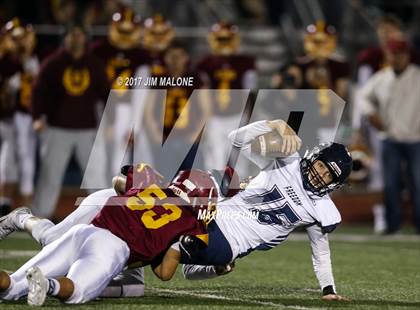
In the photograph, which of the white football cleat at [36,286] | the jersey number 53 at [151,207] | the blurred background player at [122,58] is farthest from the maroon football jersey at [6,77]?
the white football cleat at [36,286]

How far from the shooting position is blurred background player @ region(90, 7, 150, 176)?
420 inches

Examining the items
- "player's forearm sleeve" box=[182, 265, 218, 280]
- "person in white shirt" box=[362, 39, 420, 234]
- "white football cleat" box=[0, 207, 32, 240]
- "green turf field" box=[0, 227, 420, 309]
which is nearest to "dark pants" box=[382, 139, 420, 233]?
"person in white shirt" box=[362, 39, 420, 234]

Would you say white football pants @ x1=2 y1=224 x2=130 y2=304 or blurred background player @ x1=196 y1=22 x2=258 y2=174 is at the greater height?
white football pants @ x1=2 y1=224 x2=130 y2=304

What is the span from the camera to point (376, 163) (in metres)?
11.4

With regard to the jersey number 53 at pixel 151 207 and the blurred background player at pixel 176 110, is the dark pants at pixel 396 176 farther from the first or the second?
the jersey number 53 at pixel 151 207

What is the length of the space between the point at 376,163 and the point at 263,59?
2.65 metres

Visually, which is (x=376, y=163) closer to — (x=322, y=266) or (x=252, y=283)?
(x=252, y=283)

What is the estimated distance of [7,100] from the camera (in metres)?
10.1

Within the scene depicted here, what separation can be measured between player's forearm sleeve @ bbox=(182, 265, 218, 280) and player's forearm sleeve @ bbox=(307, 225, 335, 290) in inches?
21.0

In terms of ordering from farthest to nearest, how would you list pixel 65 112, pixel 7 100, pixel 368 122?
pixel 368 122 < pixel 7 100 < pixel 65 112

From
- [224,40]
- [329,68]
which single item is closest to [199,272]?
[224,40]

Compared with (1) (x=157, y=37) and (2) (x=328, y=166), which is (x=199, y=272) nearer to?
(2) (x=328, y=166)

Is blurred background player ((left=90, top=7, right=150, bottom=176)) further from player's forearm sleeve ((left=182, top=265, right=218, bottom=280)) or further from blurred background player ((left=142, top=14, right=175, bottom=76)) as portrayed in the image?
player's forearm sleeve ((left=182, top=265, right=218, bottom=280))

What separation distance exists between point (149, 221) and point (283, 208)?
650 mm
